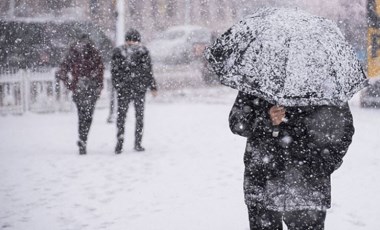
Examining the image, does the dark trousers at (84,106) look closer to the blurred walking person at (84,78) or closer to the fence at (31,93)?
the blurred walking person at (84,78)

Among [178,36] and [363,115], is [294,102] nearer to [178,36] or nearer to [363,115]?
[363,115]

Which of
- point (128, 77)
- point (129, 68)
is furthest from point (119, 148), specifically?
point (129, 68)

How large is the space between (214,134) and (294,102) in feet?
22.6

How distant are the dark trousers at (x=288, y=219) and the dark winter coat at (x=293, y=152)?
58 millimetres

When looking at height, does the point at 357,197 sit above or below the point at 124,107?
below

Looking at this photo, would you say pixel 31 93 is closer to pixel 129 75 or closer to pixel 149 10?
pixel 129 75

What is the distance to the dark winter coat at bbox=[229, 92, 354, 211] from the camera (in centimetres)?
275

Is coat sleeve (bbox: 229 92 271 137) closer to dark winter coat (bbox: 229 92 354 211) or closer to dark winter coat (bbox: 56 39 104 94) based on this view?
dark winter coat (bbox: 229 92 354 211)

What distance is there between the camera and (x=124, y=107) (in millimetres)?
7676

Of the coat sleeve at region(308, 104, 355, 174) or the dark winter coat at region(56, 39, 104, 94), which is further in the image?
the dark winter coat at region(56, 39, 104, 94)

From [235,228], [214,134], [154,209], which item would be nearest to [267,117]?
[235,228]

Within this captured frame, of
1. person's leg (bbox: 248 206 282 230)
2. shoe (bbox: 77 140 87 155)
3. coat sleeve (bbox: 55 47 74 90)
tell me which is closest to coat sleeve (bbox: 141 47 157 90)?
coat sleeve (bbox: 55 47 74 90)

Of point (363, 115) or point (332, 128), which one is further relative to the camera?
point (363, 115)

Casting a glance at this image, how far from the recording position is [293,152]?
9.30 feet
